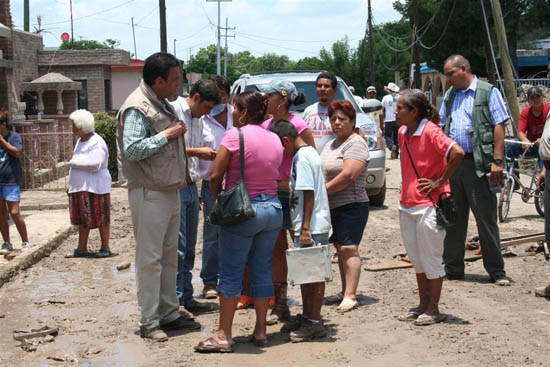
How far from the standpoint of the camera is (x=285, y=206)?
6.36m

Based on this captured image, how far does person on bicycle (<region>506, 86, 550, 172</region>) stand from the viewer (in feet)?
35.4

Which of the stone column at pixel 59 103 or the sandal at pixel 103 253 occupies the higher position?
the stone column at pixel 59 103

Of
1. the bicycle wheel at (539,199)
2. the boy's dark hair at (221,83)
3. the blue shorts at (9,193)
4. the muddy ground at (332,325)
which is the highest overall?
the boy's dark hair at (221,83)

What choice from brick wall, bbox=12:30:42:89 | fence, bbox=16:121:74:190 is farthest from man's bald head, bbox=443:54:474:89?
brick wall, bbox=12:30:42:89

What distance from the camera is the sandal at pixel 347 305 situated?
6789mm

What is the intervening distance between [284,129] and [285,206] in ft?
2.37

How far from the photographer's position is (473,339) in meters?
5.86

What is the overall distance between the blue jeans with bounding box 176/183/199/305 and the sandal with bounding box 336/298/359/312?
4.35 ft

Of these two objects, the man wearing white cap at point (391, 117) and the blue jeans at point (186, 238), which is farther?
the man wearing white cap at point (391, 117)

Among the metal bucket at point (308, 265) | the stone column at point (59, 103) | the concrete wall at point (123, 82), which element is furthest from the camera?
the concrete wall at point (123, 82)

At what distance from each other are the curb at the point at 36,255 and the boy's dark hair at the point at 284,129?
3933 mm

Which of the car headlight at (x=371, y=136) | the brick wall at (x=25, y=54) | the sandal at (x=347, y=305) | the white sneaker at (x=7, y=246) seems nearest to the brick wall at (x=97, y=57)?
the brick wall at (x=25, y=54)

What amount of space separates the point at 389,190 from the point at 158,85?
32.0 feet

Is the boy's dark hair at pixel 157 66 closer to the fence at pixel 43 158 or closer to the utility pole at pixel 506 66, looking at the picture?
the utility pole at pixel 506 66
